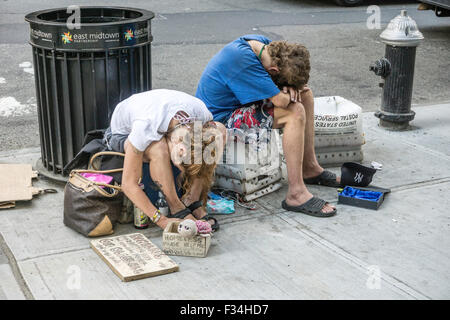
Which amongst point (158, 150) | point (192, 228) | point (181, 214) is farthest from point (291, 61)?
point (192, 228)

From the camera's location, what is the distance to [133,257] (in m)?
3.43

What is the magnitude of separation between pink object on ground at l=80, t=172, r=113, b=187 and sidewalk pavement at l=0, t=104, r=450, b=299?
1.00 feet

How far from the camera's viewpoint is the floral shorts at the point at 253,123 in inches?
168

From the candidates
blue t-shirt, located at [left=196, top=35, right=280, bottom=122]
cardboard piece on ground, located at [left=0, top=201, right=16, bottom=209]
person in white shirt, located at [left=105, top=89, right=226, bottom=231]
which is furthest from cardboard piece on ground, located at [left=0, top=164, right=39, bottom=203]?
blue t-shirt, located at [left=196, top=35, right=280, bottom=122]

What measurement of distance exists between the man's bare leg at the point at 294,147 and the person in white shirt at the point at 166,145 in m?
0.53

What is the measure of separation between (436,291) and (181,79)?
471 cm

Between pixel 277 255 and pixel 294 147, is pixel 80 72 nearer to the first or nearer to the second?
pixel 294 147

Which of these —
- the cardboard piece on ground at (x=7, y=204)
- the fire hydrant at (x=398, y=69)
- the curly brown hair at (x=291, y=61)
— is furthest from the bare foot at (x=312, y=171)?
the cardboard piece on ground at (x=7, y=204)

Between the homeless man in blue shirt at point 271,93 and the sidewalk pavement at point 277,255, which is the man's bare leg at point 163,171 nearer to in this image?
the sidewalk pavement at point 277,255

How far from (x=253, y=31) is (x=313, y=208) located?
6.48 m

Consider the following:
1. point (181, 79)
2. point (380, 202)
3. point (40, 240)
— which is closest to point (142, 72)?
point (40, 240)

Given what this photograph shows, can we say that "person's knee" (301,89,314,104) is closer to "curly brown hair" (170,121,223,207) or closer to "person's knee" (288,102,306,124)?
"person's knee" (288,102,306,124)

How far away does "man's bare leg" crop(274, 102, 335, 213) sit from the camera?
165 inches
